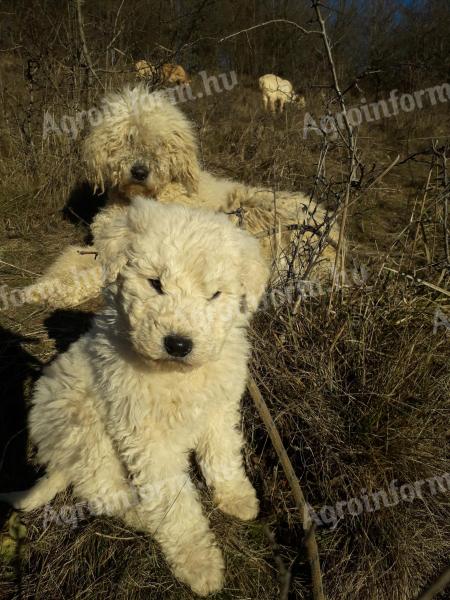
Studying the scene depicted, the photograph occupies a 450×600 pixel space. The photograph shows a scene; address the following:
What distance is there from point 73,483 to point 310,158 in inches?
288

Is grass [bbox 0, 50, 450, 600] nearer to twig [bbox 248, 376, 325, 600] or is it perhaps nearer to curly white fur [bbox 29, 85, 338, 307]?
Result: twig [bbox 248, 376, 325, 600]

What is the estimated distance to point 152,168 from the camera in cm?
525

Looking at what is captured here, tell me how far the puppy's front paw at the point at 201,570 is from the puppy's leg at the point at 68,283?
2.89 meters

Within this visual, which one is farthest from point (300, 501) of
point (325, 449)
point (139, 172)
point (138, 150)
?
point (138, 150)

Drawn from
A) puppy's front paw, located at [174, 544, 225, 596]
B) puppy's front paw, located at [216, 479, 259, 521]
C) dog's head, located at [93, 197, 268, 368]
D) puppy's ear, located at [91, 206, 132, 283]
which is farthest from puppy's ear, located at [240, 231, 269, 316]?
puppy's front paw, located at [174, 544, 225, 596]

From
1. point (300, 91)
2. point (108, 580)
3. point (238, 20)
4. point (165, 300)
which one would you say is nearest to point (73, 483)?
point (108, 580)

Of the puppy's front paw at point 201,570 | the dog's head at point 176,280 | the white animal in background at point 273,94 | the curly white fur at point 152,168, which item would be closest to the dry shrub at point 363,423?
the puppy's front paw at point 201,570

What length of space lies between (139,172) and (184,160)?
21.6 inches

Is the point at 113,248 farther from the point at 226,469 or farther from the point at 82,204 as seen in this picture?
the point at 82,204

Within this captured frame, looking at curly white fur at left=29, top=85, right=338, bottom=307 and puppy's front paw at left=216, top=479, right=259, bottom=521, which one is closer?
puppy's front paw at left=216, top=479, right=259, bottom=521

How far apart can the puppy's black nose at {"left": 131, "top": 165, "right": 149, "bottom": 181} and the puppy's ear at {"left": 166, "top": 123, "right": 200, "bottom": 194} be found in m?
0.33

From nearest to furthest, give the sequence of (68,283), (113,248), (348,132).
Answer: (113,248), (348,132), (68,283)

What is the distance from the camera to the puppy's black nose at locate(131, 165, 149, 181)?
5215 mm

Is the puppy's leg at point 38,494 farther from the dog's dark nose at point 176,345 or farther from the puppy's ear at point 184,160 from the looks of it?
the puppy's ear at point 184,160
